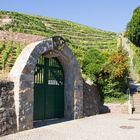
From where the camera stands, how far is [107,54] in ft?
76.3

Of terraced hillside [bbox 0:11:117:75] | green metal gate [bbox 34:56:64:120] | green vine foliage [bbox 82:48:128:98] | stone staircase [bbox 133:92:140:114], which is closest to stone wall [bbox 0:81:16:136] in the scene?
green metal gate [bbox 34:56:64:120]

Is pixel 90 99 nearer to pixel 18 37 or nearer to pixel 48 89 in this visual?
pixel 48 89

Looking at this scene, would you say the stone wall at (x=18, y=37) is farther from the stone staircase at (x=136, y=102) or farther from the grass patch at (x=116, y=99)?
the grass patch at (x=116, y=99)

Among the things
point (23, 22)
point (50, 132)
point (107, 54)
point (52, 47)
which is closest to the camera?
point (50, 132)

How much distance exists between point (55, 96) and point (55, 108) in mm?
565

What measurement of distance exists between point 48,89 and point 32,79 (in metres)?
2.25

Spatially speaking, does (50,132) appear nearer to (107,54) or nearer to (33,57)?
(33,57)

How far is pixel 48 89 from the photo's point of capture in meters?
17.0

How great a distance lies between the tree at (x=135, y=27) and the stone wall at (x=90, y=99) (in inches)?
329

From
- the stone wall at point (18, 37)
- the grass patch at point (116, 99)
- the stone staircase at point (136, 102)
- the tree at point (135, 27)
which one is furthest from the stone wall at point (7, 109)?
the stone wall at point (18, 37)

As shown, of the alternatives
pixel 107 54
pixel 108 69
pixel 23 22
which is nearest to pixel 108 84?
pixel 108 69

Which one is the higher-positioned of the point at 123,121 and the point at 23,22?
the point at 23,22

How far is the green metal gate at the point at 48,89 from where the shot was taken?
16.4 m

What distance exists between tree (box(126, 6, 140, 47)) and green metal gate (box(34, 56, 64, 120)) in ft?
36.3
